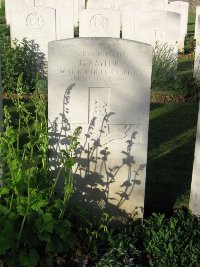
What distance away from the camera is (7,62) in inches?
315

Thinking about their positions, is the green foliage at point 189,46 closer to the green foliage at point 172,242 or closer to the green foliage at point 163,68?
the green foliage at point 163,68

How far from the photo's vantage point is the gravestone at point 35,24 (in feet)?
28.0

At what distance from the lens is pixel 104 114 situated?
3.88m

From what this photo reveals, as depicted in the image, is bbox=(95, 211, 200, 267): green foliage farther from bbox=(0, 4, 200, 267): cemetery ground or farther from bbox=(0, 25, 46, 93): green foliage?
bbox=(0, 25, 46, 93): green foliage

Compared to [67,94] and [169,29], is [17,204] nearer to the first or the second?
[67,94]

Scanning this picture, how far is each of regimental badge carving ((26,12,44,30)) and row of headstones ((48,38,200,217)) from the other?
5094mm

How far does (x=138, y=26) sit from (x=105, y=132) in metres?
5.69

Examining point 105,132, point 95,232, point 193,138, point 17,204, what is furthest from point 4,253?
point 193,138

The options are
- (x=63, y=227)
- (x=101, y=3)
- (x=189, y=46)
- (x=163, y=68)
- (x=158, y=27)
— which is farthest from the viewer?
(x=101, y=3)

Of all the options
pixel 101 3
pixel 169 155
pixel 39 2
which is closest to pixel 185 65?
pixel 39 2

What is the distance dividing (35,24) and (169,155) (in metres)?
4.22

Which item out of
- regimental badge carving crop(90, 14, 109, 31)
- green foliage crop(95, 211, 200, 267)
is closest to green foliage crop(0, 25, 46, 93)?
regimental badge carving crop(90, 14, 109, 31)

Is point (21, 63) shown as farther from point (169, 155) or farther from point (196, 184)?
point (196, 184)

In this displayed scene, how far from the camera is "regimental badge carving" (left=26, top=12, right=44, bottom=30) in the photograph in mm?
8562
